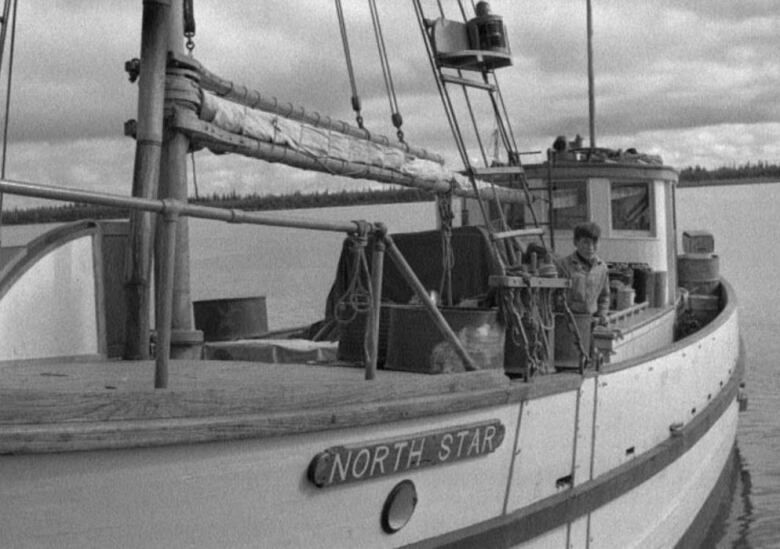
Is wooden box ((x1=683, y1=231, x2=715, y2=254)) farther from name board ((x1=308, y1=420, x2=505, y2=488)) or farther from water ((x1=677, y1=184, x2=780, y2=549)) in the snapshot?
name board ((x1=308, y1=420, x2=505, y2=488))

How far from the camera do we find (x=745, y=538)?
36.8 feet

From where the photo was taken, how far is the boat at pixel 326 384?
4.04 meters

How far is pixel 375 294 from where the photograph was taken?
199 inches

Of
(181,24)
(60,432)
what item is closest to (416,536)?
(60,432)

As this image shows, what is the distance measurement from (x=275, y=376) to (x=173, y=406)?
1.37 metres

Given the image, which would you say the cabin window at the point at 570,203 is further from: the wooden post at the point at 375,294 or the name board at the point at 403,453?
the wooden post at the point at 375,294

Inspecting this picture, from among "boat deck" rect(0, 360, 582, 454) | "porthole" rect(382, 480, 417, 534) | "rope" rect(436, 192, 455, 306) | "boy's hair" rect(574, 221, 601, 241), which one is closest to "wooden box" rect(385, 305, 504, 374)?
"boat deck" rect(0, 360, 582, 454)

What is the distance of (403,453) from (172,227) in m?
1.58

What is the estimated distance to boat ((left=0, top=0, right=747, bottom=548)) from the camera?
4.04 m

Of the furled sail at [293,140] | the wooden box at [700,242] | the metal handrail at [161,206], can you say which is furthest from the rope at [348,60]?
the wooden box at [700,242]

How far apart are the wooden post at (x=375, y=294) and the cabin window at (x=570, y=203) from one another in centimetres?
644

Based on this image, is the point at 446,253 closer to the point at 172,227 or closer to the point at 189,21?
the point at 189,21

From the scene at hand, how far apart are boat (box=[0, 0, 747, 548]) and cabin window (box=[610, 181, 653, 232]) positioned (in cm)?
181

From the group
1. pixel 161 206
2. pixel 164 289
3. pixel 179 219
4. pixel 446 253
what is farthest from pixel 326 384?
pixel 446 253
